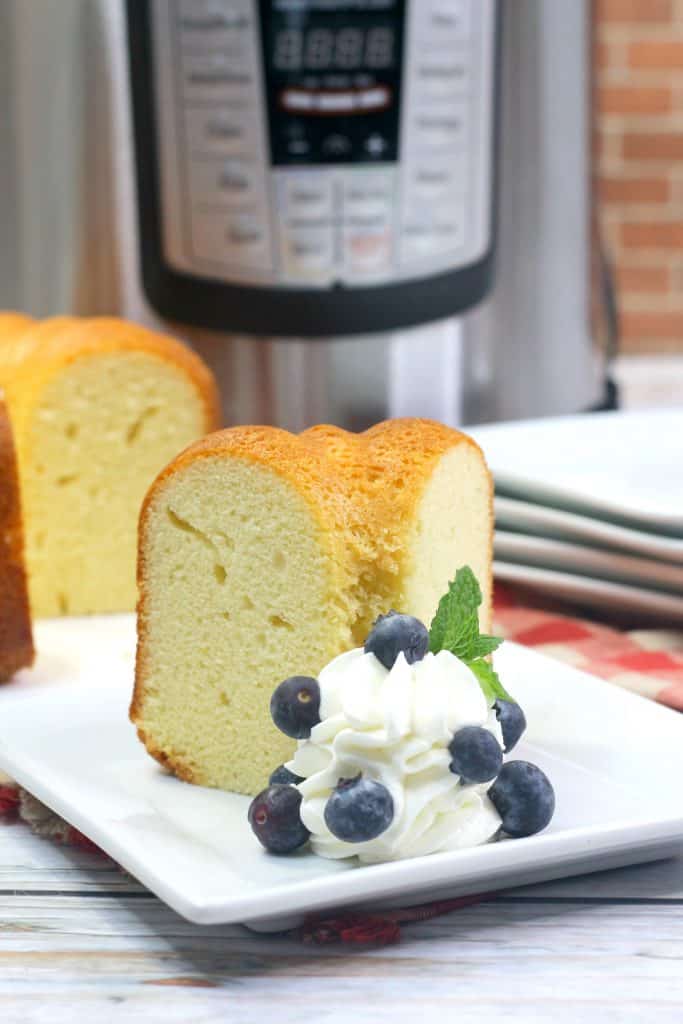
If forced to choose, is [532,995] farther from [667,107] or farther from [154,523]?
[667,107]

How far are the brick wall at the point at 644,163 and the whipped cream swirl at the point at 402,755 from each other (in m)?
2.07

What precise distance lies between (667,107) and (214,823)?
2236 mm

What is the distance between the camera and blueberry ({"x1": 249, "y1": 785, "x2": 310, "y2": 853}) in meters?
0.76

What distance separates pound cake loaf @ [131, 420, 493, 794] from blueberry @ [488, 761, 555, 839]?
0.40 feet

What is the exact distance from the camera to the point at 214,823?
83cm

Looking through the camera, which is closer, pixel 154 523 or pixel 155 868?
pixel 155 868

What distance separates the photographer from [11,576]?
1.13 meters

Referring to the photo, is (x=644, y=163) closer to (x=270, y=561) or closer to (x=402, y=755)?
(x=270, y=561)

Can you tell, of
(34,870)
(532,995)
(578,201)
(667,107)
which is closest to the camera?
(532,995)

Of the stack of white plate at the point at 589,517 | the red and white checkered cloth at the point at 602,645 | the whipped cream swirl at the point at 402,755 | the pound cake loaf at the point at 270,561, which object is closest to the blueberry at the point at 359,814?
the whipped cream swirl at the point at 402,755

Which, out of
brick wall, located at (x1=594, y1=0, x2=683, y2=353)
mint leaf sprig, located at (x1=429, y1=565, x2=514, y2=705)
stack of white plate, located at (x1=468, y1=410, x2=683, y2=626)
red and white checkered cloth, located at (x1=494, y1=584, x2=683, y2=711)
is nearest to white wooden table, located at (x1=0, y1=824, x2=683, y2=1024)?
mint leaf sprig, located at (x1=429, y1=565, x2=514, y2=705)

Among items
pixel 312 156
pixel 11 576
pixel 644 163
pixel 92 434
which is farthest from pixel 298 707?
pixel 644 163

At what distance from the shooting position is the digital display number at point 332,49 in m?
1.35

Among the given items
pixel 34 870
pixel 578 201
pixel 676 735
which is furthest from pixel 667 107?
pixel 34 870
